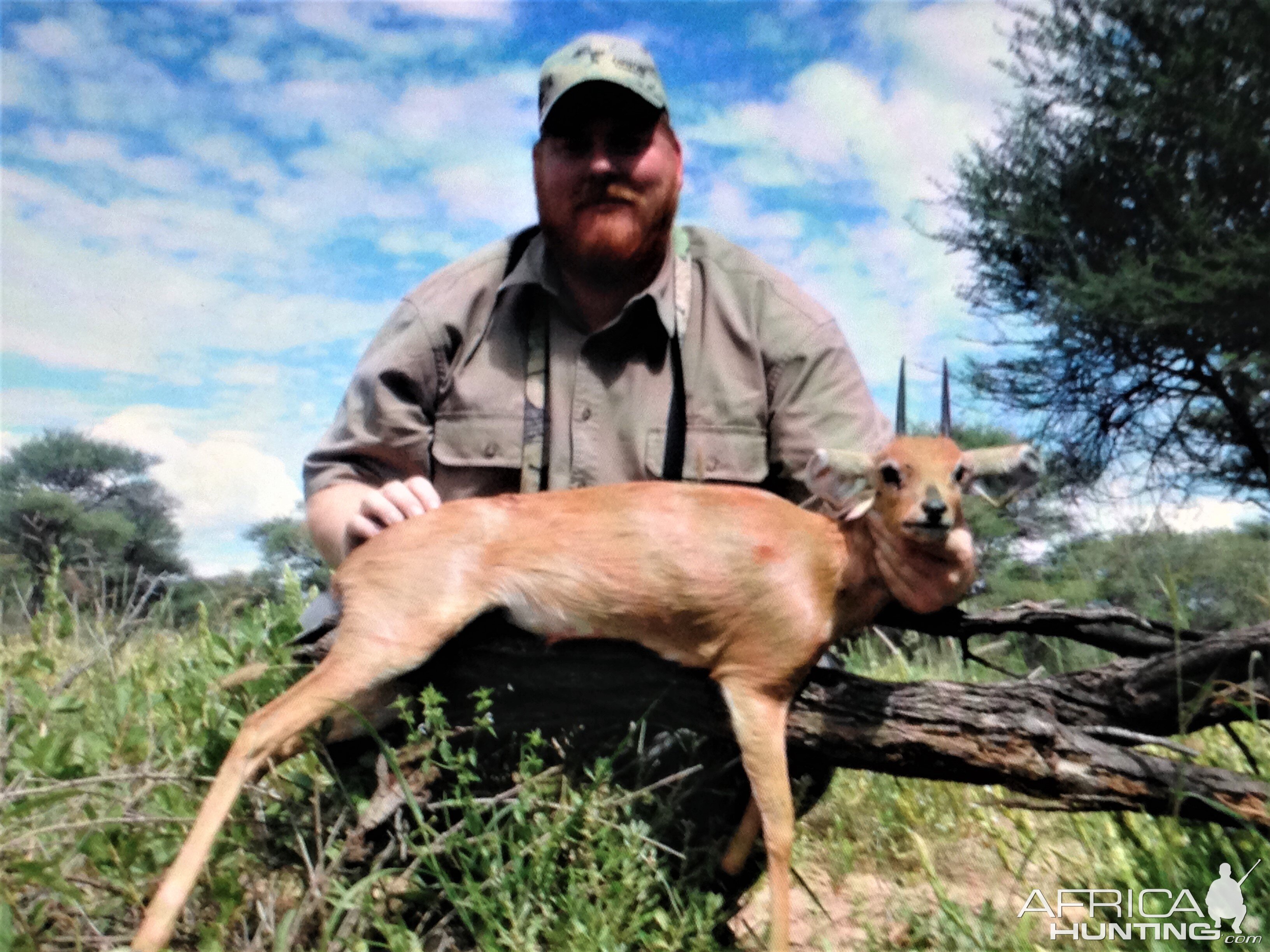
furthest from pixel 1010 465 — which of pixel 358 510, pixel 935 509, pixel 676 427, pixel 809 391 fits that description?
pixel 358 510

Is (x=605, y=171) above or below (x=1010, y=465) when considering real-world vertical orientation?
above

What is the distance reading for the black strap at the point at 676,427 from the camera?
3.28 metres

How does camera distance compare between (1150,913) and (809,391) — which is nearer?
(1150,913)

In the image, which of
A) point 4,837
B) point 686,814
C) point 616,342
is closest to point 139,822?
point 4,837

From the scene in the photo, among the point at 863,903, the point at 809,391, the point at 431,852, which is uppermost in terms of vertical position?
the point at 809,391

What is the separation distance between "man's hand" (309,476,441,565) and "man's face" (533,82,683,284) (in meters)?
0.95

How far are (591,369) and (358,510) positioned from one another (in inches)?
36.4

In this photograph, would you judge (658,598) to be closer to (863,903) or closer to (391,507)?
(391,507)

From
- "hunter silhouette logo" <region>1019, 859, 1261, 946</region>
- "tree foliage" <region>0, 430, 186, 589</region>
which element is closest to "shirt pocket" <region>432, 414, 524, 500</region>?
"hunter silhouette logo" <region>1019, 859, 1261, 946</region>

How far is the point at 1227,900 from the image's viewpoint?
2.35m

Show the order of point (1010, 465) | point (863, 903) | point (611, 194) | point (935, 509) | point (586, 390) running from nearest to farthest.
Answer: point (935, 509), point (1010, 465), point (863, 903), point (611, 194), point (586, 390)

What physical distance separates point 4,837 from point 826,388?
8.63 ft

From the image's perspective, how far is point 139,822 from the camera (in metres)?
2.37

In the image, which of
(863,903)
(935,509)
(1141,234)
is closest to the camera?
(935,509)
